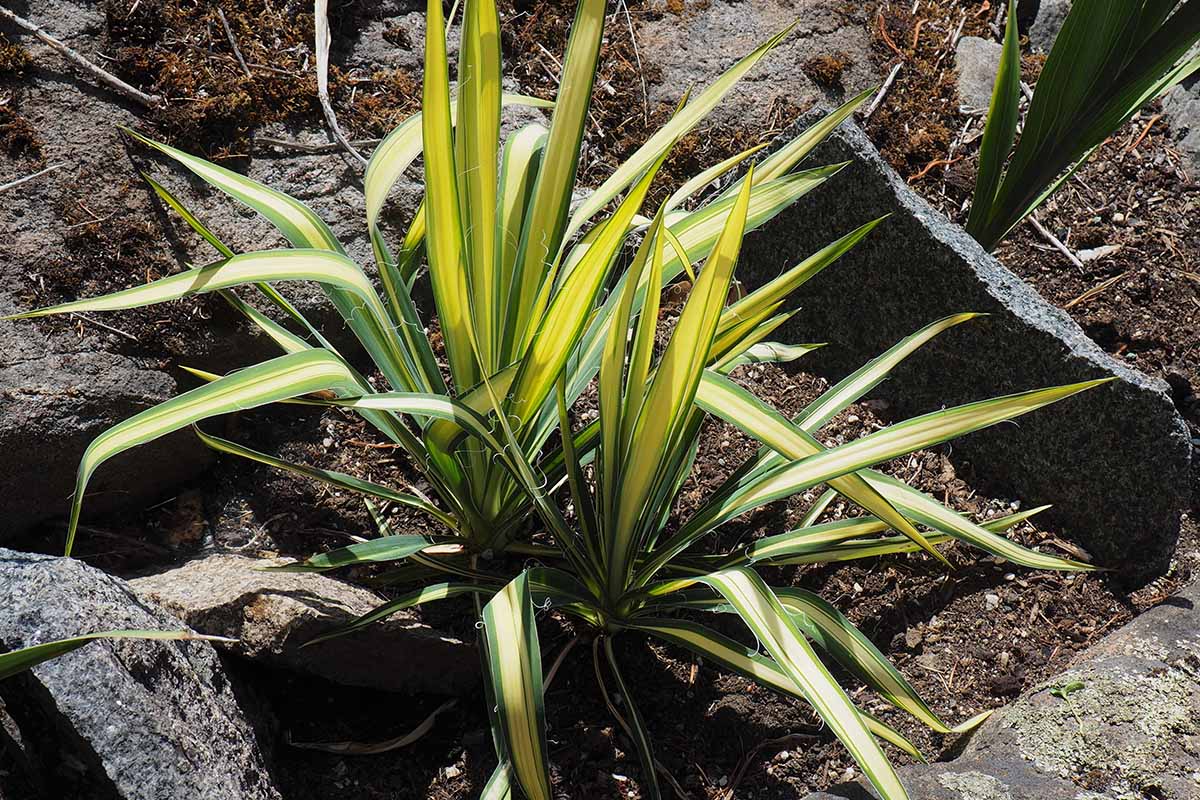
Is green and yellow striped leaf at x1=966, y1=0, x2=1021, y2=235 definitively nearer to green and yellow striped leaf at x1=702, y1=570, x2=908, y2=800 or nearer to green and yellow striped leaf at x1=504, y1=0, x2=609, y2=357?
green and yellow striped leaf at x1=504, y1=0, x2=609, y2=357

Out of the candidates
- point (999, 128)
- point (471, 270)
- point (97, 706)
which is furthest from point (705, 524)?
point (999, 128)

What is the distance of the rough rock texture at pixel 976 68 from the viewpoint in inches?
79.5

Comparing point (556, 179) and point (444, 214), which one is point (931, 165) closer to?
point (556, 179)

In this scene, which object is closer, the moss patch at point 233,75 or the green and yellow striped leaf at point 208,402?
the green and yellow striped leaf at point 208,402

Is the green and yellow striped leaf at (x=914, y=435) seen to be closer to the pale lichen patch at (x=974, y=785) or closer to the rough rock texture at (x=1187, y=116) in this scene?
the pale lichen patch at (x=974, y=785)

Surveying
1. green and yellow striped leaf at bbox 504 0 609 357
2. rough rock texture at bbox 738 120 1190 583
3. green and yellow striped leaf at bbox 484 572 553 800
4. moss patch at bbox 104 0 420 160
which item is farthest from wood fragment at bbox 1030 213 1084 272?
green and yellow striped leaf at bbox 484 572 553 800

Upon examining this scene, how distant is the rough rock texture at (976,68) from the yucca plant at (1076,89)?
48 centimetres

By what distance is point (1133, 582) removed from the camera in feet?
5.00

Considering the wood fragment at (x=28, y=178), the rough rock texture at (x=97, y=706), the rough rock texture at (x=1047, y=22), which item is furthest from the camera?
the rough rock texture at (x=1047, y=22)

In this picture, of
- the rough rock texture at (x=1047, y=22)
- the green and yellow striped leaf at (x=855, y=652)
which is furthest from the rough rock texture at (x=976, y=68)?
the green and yellow striped leaf at (x=855, y=652)

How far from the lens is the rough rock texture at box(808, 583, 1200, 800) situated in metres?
1.14

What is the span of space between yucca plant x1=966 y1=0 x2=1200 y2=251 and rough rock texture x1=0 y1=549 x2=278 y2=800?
4.94ft

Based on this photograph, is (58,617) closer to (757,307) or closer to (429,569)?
(429,569)

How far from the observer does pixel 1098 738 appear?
3.95 ft
